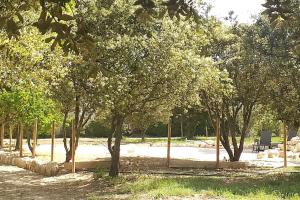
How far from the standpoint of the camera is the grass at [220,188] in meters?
9.45

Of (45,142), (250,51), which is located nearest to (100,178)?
(250,51)

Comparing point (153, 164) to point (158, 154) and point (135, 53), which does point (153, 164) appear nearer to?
point (158, 154)

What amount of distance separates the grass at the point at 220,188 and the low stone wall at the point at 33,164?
449 centimetres

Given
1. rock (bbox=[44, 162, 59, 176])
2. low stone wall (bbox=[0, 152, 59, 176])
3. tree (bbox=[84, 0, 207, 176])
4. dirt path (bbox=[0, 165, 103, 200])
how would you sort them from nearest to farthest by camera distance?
dirt path (bbox=[0, 165, 103, 200])
tree (bbox=[84, 0, 207, 176])
rock (bbox=[44, 162, 59, 176])
low stone wall (bbox=[0, 152, 59, 176])

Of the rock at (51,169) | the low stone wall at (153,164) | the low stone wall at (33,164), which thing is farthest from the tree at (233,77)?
the low stone wall at (33,164)

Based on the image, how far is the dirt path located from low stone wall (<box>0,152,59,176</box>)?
28 cm

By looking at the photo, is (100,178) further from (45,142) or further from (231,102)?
(45,142)

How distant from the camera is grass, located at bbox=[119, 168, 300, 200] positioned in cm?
945

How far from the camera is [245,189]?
1028 cm

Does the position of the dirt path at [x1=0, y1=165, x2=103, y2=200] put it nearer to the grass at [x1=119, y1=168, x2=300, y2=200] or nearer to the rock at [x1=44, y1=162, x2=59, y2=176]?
the rock at [x1=44, y1=162, x2=59, y2=176]

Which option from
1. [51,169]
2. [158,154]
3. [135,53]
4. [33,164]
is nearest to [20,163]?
[33,164]

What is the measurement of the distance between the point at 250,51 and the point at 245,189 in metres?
5.92

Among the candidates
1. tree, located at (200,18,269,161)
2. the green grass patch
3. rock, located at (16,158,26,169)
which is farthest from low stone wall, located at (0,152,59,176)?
tree, located at (200,18,269,161)

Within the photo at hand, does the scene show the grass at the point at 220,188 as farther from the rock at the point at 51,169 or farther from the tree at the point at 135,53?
the rock at the point at 51,169
